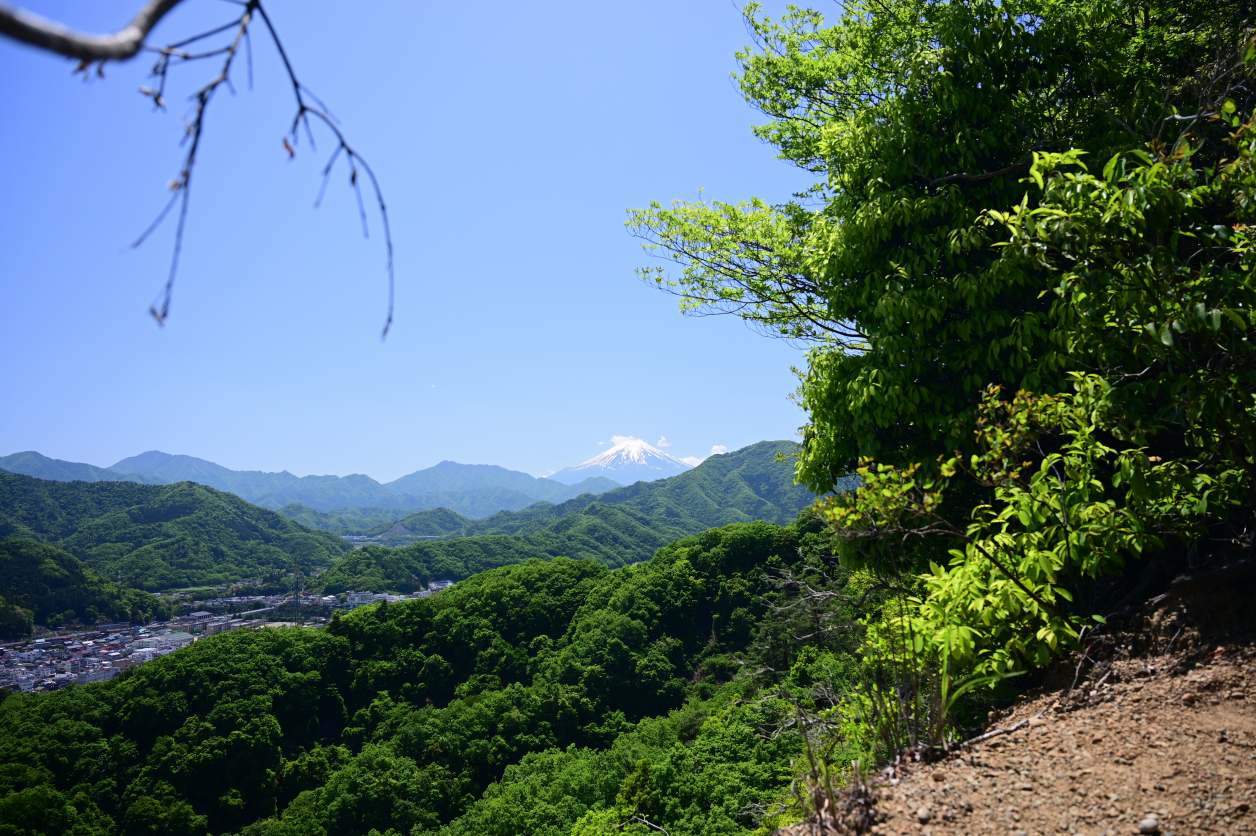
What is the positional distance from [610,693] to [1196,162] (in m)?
29.6

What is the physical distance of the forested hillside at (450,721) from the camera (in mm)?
17172

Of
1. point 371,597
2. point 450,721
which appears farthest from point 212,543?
point 450,721

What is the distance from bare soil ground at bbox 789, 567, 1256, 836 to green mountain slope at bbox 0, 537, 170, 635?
8696 cm

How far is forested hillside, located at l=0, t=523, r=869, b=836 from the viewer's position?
1717cm

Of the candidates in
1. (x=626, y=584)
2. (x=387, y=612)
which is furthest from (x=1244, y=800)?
(x=387, y=612)

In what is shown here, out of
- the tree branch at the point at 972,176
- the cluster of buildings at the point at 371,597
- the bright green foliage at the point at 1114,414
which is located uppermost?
the tree branch at the point at 972,176

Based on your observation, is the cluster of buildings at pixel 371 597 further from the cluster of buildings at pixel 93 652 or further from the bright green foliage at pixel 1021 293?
the bright green foliage at pixel 1021 293

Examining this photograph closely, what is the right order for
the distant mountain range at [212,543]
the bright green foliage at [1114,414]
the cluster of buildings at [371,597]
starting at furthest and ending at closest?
1. the cluster of buildings at [371,597]
2. the distant mountain range at [212,543]
3. the bright green foliage at [1114,414]

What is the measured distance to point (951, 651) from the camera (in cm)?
291

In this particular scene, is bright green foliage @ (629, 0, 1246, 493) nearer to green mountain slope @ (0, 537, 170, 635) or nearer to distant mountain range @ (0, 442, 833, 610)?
distant mountain range @ (0, 442, 833, 610)

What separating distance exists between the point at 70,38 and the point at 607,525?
10616cm

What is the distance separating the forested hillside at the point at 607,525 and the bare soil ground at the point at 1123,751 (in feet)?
136

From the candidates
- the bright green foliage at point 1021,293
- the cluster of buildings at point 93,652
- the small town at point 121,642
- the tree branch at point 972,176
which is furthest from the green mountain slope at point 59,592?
the tree branch at point 972,176

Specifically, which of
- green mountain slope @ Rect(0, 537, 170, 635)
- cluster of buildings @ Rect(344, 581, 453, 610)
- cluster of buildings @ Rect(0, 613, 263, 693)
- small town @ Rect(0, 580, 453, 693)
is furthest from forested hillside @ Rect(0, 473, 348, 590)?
cluster of buildings @ Rect(344, 581, 453, 610)
